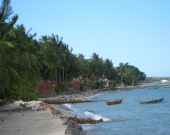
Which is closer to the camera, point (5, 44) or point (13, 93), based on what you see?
point (5, 44)

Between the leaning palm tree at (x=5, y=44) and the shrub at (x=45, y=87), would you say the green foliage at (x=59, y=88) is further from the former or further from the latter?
the leaning palm tree at (x=5, y=44)

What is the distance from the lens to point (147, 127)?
20453 millimetres

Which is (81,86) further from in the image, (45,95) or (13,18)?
(13,18)

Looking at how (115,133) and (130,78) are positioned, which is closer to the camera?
(115,133)

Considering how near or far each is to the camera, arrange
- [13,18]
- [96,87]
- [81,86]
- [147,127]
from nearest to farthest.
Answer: [13,18] → [147,127] → [81,86] → [96,87]

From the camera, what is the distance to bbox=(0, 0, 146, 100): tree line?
1681 cm

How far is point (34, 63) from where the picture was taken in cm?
3061

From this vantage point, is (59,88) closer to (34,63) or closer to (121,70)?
(34,63)

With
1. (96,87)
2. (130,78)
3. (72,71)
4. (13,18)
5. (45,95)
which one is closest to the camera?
(13,18)

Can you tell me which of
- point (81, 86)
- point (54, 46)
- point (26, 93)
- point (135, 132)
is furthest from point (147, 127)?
point (81, 86)

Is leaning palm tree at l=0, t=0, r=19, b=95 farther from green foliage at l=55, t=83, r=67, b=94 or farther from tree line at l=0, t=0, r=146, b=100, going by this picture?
green foliage at l=55, t=83, r=67, b=94

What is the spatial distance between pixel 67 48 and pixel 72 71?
27.9ft

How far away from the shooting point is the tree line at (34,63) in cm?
1681

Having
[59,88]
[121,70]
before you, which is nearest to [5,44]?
[59,88]
